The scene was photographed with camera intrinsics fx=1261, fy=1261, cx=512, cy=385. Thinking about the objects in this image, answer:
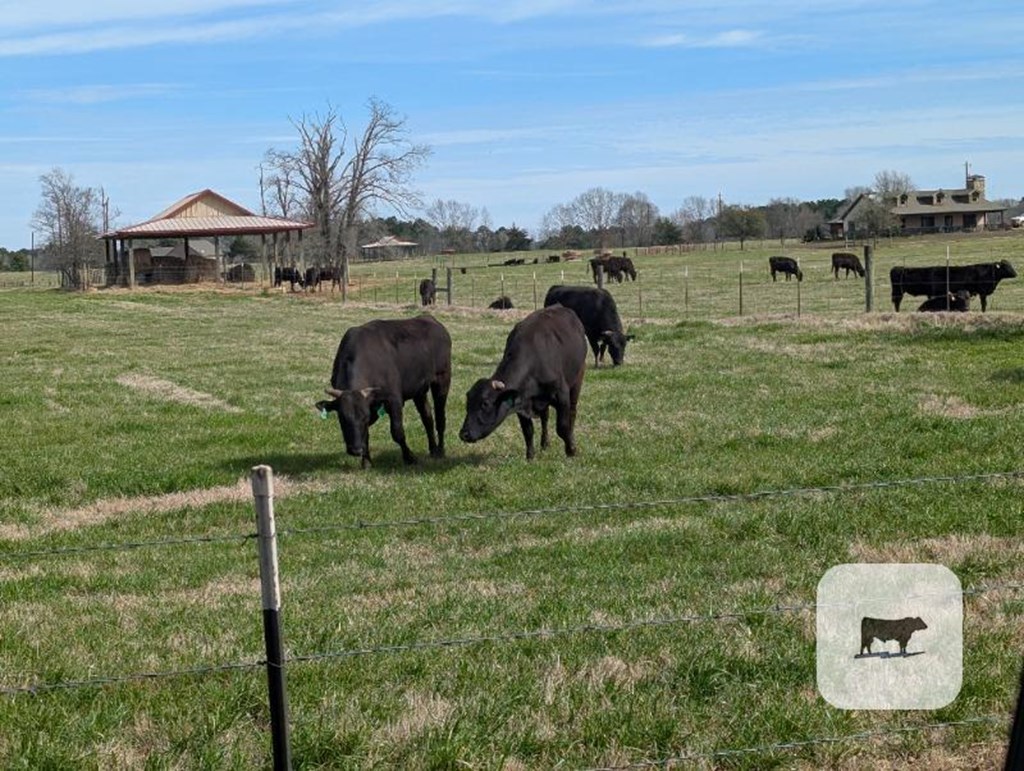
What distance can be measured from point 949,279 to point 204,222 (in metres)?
48.9

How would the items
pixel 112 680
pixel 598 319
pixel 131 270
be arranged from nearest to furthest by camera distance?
pixel 112 680
pixel 598 319
pixel 131 270

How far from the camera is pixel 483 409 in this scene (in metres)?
14.4

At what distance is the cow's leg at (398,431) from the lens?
1475cm

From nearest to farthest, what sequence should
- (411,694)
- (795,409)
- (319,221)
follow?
(411,694) < (795,409) < (319,221)

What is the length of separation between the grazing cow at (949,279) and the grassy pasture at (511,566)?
50.8ft

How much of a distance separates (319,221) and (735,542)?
76873mm

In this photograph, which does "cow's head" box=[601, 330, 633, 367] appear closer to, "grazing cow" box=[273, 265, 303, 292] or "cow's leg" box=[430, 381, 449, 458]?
"cow's leg" box=[430, 381, 449, 458]

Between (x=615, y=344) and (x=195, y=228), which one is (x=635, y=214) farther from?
(x=615, y=344)

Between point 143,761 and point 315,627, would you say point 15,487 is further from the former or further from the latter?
point 143,761

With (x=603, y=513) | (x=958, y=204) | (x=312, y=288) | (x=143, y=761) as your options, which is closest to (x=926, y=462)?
(x=603, y=513)

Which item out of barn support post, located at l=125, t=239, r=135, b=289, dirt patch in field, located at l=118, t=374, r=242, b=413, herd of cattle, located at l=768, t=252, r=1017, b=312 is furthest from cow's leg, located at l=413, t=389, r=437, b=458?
barn support post, located at l=125, t=239, r=135, b=289

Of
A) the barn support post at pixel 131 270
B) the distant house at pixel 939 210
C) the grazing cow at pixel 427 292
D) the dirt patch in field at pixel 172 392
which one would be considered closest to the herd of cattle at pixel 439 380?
the dirt patch in field at pixel 172 392

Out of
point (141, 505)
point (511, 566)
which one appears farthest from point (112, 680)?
point (141, 505)

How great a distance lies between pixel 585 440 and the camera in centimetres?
1558
